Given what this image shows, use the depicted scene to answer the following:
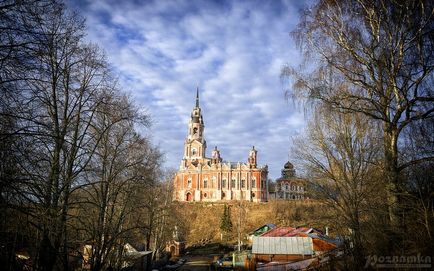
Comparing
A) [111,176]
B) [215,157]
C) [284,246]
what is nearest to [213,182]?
[215,157]

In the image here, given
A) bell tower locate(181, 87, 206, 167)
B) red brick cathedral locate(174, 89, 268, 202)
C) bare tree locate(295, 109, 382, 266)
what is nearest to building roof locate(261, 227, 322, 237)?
bare tree locate(295, 109, 382, 266)

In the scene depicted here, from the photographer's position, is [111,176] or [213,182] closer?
[111,176]

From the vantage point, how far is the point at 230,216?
55.9 metres

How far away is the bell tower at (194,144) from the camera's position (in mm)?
73000

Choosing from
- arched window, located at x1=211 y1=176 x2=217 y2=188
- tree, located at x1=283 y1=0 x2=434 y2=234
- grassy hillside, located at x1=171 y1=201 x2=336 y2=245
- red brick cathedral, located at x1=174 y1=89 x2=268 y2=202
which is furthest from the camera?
arched window, located at x1=211 y1=176 x2=217 y2=188

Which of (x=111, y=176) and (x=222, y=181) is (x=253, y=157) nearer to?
(x=222, y=181)

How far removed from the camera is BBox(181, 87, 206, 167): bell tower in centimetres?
7300

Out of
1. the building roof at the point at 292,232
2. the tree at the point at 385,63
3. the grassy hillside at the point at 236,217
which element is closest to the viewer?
the tree at the point at 385,63

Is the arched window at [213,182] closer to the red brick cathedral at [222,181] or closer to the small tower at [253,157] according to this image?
the red brick cathedral at [222,181]

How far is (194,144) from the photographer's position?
7425cm

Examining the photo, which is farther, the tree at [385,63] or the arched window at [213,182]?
the arched window at [213,182]

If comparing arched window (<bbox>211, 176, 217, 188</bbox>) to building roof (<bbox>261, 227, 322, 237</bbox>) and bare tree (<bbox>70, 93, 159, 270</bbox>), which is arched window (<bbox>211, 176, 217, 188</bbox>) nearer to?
building roof (<bbox>261, 227, 322, 237</bbox>)

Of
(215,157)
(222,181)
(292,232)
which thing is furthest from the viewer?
(215,157)

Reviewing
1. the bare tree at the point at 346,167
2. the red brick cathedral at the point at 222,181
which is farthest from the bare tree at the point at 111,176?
the red brick cathedral at the point at 222,181
